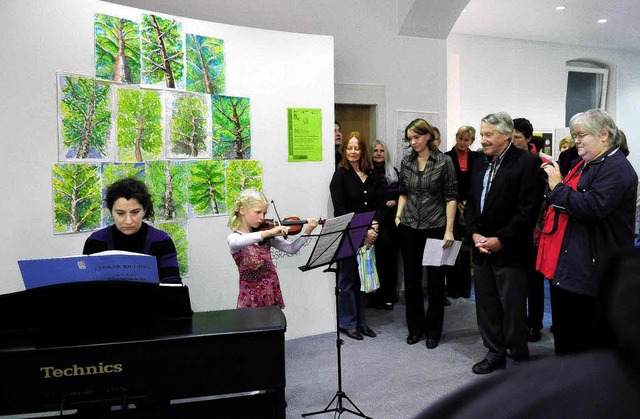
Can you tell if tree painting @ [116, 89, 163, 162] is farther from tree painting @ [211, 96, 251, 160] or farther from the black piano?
the black piano

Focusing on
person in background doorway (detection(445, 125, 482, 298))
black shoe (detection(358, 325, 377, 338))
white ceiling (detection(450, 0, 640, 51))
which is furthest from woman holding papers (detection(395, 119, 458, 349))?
white ceiling (detection(450, 0, 640, 51))

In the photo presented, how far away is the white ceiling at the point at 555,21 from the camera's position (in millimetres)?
7859

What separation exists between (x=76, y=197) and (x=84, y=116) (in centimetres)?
48

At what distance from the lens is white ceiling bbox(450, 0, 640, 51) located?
786 cm

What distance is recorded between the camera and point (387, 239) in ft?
16.6

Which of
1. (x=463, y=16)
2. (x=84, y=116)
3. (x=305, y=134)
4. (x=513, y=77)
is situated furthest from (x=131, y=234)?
(x=513, y=77)

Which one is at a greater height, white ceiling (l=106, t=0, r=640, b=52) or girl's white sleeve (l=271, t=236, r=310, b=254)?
white ceiling (l=106, t=0, r=640, b=52)

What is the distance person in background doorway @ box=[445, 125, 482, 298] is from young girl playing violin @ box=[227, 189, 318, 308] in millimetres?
2501

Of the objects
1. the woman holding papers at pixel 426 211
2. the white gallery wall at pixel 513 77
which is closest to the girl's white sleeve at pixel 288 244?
the woman holding papers at pixel 426 211

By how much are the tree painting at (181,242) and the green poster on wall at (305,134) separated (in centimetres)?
106

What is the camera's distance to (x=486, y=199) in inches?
141

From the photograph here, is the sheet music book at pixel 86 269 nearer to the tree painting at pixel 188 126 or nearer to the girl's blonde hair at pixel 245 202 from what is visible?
the girl's blonde hair at pixel 245 202

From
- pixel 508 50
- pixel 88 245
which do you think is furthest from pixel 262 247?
pixel 508 50

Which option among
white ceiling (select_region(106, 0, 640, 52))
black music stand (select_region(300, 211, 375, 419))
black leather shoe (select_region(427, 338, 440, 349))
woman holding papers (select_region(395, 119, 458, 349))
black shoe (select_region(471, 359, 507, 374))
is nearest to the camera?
black music stand (select_region(300, 211, 375, 419))
